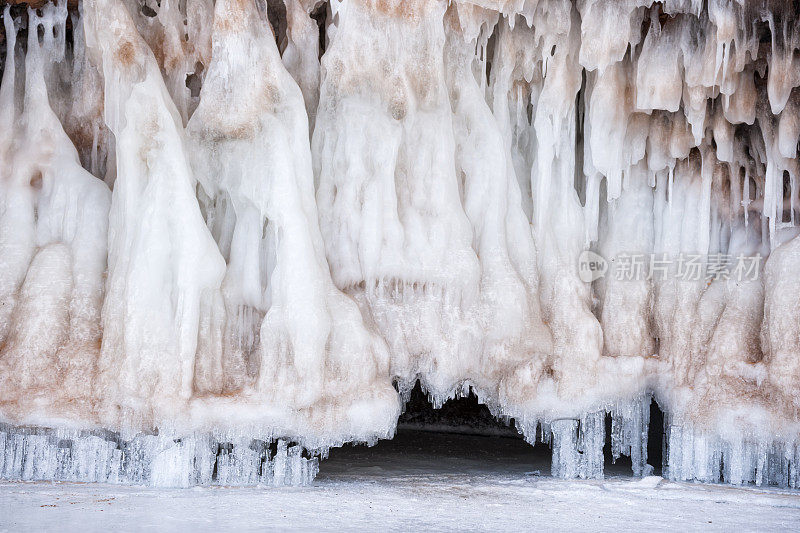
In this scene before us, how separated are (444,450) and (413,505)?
4947 millimetres

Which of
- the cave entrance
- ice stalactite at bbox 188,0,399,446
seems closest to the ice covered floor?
the cave entrance

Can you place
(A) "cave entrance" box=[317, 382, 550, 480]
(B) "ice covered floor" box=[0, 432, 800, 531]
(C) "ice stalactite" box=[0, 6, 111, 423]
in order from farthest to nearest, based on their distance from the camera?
(A) "cave entrance" box=[317, 382, 550, 480], (C) "ice stalactite" box=[0, 6, 111, 423], (B) "ice covered floor" box=[0, 432, 800, 531]

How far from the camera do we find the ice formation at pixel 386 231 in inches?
319

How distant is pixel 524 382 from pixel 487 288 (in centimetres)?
105

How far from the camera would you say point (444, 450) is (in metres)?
11.9

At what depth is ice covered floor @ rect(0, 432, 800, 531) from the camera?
6020 millimetres

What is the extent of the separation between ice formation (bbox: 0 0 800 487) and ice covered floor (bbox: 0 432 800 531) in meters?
0.64

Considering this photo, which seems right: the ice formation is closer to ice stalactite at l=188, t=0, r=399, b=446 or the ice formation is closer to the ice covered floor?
ice stalactite at l=188, t=0, r=399, b=446

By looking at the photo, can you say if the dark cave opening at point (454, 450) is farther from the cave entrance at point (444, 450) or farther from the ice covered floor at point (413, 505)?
the ice covered floor at point (413, 505)

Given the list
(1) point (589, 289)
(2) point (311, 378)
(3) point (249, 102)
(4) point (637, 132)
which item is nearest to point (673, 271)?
(1) point (589, 289)

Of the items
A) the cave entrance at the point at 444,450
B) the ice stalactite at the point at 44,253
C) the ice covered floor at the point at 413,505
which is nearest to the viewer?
the ice covered floor at the point at 413,505

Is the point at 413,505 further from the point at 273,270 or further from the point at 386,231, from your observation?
the point at 386,231

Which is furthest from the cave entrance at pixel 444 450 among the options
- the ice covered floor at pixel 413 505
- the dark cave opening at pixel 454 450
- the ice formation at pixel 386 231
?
the ice formation at pixel 386 231

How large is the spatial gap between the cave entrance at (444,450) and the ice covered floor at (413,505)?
0.18m
